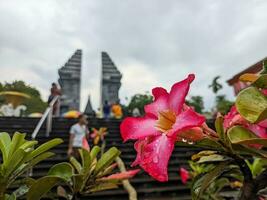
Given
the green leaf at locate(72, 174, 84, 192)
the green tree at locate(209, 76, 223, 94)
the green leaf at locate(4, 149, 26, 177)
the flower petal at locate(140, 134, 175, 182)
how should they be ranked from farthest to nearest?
the green tree at locate(209, 76, 223, 94) < the green leaf at locate(72, 174, 84, 192) < the green leaf at locate(4, 149, 26, 177) < the flower petal at locate(140, 134, 175, 182)

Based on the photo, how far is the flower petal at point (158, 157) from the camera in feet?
1.32

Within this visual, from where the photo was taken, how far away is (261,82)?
454 mm

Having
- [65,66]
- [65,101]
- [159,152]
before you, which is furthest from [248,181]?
[65,66]

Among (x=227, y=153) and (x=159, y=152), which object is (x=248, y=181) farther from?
(x=159, y=152)

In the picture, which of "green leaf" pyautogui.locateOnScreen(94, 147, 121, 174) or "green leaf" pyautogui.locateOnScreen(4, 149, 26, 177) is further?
"green leaf" pyautogui.locateOnScreen(94, 147, 121, 174)

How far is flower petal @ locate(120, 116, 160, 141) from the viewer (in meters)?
0.47

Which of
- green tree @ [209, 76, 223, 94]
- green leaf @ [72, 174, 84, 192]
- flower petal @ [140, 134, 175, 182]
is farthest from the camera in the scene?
green tree @ [209, 76, 223, 94]

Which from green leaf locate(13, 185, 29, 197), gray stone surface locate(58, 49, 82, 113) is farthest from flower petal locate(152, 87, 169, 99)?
gray stone surface locate(58, 49, 82, 113)

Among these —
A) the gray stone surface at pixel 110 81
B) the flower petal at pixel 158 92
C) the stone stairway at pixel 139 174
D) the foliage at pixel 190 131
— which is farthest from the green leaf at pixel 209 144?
the gray stone surface at pixel 110 81

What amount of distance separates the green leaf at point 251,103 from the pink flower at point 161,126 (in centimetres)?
8

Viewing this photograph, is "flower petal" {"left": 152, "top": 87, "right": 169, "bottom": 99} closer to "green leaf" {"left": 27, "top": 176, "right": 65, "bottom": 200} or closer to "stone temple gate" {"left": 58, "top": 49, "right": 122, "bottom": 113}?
"green leaf" {"left": 27, "top": 176, "right": 65, "bottom": 200}

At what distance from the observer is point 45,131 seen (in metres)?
5.79

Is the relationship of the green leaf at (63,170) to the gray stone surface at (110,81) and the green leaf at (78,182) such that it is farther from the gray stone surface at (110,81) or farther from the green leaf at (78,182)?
the gray stone surface at (110,81)

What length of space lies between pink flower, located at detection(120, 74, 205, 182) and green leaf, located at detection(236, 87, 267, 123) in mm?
76
